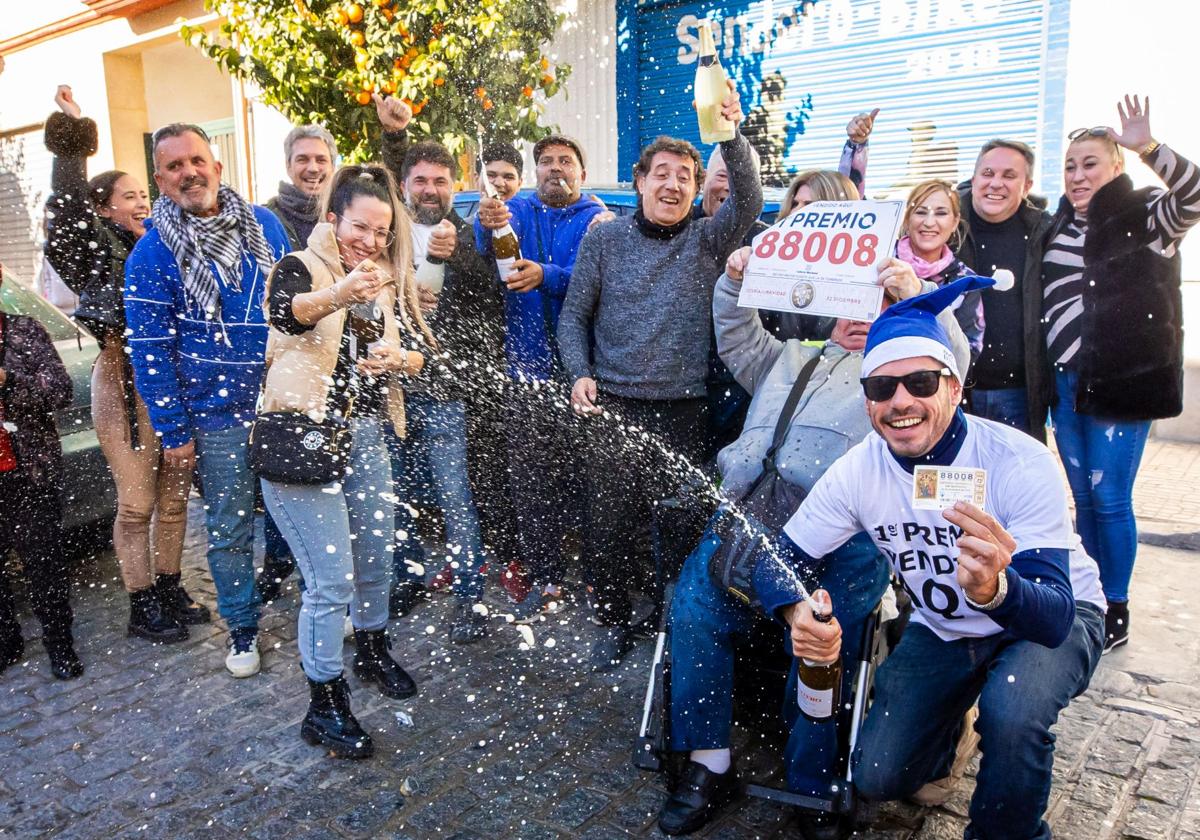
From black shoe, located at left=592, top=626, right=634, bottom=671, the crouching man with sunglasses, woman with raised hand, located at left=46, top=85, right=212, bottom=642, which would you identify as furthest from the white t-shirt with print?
woman with raised hand, located at left=46, top=85, right=212, bottom=642

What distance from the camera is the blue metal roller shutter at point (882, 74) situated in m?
8.12

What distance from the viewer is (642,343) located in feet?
13.9

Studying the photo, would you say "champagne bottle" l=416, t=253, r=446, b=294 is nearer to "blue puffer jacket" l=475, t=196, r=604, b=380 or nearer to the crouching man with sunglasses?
"blue puffer jacket" l=475, t=196, r=604, b=380

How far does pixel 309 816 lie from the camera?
125 inches

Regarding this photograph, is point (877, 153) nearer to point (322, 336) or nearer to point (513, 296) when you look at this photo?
point (513, 296)

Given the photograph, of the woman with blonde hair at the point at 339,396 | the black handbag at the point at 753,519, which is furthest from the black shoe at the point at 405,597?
the black handbag at the point at 753,519

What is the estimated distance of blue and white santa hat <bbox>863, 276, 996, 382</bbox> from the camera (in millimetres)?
2633

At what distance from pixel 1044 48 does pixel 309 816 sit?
26.3 ft

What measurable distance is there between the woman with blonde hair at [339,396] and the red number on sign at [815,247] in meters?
1.54

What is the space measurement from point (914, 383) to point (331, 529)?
2119 millimetres

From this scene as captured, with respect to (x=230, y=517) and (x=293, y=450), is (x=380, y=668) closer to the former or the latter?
(x=230, y=517)

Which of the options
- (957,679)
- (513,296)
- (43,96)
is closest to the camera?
(957,679)

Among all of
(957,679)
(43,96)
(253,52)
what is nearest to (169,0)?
(43,96)

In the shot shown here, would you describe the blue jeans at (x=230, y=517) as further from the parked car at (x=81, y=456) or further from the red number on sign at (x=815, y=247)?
the red number on sign at (x=815, y=247)
